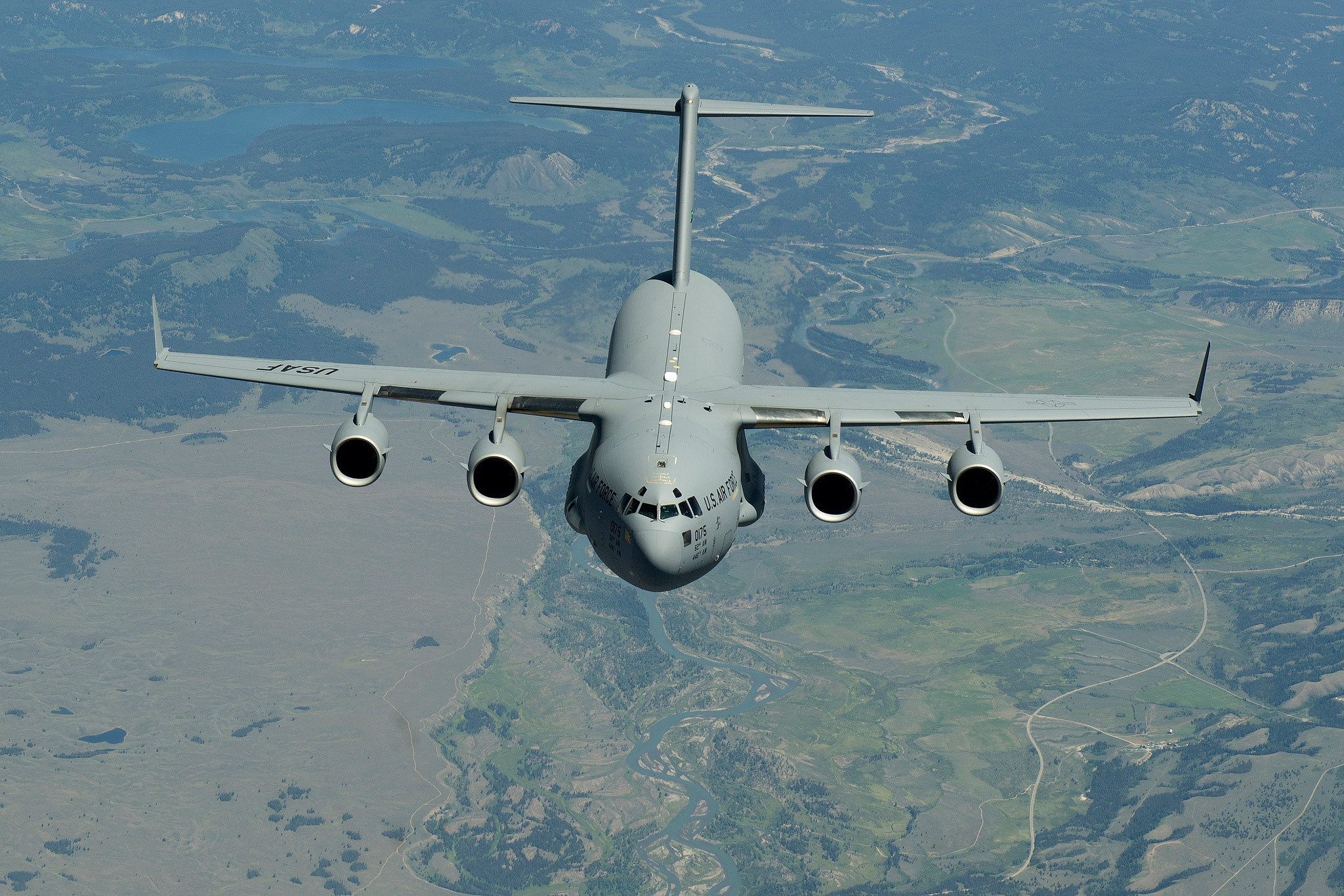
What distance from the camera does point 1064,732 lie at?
199000 mm

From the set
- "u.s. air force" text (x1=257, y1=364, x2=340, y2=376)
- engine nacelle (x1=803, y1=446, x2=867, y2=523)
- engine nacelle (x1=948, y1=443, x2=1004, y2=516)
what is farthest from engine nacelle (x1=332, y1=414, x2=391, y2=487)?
engine nacelle (x1=948, y1=443, x2=1004, y2=516)

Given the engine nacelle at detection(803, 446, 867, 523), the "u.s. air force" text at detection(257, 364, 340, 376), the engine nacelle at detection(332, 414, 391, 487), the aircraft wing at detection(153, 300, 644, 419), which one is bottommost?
the engine nacelle at detection(803, 446, 867, 523)

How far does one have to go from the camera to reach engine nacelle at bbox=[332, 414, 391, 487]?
113 ft

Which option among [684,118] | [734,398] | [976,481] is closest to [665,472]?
[734,398]

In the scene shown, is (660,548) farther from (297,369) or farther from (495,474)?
(297,369)

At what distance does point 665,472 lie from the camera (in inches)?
1214

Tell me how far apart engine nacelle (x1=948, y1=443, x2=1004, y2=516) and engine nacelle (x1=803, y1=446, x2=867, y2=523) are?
303 centimetres

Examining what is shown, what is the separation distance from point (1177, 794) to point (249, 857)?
5906 inches

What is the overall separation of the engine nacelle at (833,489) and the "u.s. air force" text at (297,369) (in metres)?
15.5

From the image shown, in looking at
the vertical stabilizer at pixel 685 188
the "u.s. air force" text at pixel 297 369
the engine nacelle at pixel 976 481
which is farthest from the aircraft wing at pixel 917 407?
the "u.s. air force" text at pixel 297 369

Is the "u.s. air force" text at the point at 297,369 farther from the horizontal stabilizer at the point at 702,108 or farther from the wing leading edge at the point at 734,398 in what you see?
the horizontal stabilizer at the point at 702,108

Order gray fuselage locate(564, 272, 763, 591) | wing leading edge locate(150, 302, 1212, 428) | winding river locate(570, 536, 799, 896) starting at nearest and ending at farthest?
gray fuselage locate(564, 272, 763, 591)
wing leading edge locate(150, 302, 1212, 428)
winding river locate(570, 536, 799, 896)

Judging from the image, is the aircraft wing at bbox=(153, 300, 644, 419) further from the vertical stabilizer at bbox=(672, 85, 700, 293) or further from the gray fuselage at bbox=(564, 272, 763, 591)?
the vertical stabilizer at bbox=(672, 85, 700, 293)

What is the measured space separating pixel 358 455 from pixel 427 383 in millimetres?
3308
